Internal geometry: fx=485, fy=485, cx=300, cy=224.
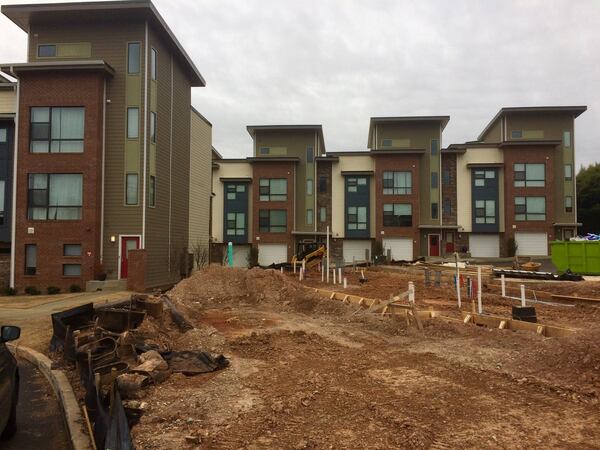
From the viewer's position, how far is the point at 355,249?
5100 centimetres

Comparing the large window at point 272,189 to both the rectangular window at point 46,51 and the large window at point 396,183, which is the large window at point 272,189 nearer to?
the large window at point 396,183

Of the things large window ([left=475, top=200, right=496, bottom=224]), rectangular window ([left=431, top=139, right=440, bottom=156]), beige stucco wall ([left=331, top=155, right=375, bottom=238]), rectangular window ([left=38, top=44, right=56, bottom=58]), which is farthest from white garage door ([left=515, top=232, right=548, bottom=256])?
rectangular window ([left=38, top=44, right=56, bottom=58])

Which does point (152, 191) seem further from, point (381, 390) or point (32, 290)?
point (381, 390)

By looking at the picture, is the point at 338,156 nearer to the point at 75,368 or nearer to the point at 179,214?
the point at 179,214

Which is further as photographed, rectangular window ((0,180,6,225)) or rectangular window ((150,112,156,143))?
rectangular window ((0,180,6,225))

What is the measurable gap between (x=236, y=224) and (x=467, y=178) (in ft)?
82.1

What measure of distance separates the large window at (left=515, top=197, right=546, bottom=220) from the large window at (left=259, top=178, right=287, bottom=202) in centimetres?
2370

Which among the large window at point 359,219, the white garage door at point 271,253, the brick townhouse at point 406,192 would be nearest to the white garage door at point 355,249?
the brick townhouse at point 406,192

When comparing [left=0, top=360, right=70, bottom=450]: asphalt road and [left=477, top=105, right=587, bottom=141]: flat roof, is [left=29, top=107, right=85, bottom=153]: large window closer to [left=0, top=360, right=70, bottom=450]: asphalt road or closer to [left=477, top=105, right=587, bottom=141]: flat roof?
[left=0, top=360, right=70, bottom=450]: asphalt road

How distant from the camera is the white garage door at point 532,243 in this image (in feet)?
157

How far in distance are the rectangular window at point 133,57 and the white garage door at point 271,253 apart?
26.8 m

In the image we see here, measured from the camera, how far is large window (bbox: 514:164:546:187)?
4838 cm

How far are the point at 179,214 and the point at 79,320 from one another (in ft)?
70.9

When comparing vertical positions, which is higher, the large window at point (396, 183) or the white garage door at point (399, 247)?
the large window at point (396, 183)
